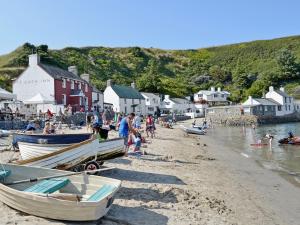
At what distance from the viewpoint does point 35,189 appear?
9.16 m

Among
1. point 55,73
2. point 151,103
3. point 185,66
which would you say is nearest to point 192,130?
point 55,73

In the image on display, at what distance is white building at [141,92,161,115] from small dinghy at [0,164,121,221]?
245ft

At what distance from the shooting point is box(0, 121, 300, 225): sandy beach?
9.42 meters

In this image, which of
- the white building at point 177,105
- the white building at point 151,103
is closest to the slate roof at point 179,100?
the white building at point 177,105

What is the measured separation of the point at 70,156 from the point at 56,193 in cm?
344

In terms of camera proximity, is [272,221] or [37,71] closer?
[272,221]

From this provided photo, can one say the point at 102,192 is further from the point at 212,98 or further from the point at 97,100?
the point at 212,98

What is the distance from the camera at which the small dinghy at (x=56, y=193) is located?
8.16 metres

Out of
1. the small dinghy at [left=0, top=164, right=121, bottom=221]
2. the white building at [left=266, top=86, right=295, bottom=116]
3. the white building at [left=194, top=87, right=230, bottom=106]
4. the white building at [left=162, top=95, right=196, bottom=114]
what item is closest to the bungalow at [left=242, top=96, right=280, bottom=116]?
the white building at [left=266, top=86, right=295, bottom=116]

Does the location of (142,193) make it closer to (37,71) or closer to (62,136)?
(62,136)

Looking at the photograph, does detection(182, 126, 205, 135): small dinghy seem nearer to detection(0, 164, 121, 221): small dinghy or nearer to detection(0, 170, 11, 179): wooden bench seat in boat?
detection(0, 164, 121, 221): small dinghy

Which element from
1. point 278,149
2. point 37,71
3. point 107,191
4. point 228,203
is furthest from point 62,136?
point 37,71

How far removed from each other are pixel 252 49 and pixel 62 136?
565 ft

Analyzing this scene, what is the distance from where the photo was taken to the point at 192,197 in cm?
1138
